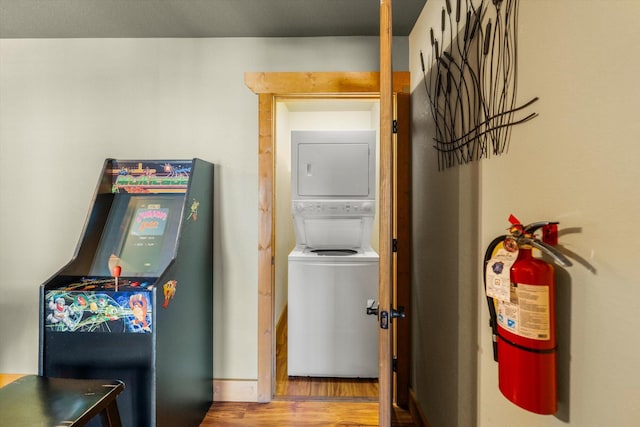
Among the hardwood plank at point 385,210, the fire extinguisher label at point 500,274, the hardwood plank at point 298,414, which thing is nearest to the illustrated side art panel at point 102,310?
the hardwood plank at point 298,414

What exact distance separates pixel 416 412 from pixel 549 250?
1695mm

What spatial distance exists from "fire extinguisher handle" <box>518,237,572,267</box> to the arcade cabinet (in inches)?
59.1

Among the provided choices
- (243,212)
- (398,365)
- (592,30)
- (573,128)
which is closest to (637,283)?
(573,128)

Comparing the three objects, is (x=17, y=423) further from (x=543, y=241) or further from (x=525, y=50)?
(x=525, y=50)

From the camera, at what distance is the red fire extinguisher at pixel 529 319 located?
2.62 feet

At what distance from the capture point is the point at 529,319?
81 cm

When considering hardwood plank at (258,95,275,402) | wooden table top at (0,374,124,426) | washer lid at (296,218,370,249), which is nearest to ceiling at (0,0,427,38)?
hardwood plank at (258,95,275,402)

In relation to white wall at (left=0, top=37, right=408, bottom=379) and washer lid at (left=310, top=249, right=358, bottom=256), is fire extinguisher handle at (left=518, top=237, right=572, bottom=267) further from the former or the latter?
washer lid at (left=310, top=249, right=358, bottom=256)

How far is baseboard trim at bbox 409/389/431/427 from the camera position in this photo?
6.22ft

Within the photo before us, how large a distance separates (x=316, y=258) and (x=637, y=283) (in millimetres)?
2060

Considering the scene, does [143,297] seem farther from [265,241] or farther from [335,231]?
[335,231]

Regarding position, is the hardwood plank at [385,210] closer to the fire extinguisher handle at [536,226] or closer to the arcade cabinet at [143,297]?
the fire extinguisher handle at [536,226]

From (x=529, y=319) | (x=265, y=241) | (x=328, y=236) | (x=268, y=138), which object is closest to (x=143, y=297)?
(x=265, y=241)

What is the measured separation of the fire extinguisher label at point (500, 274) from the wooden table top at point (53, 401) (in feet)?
4.37
